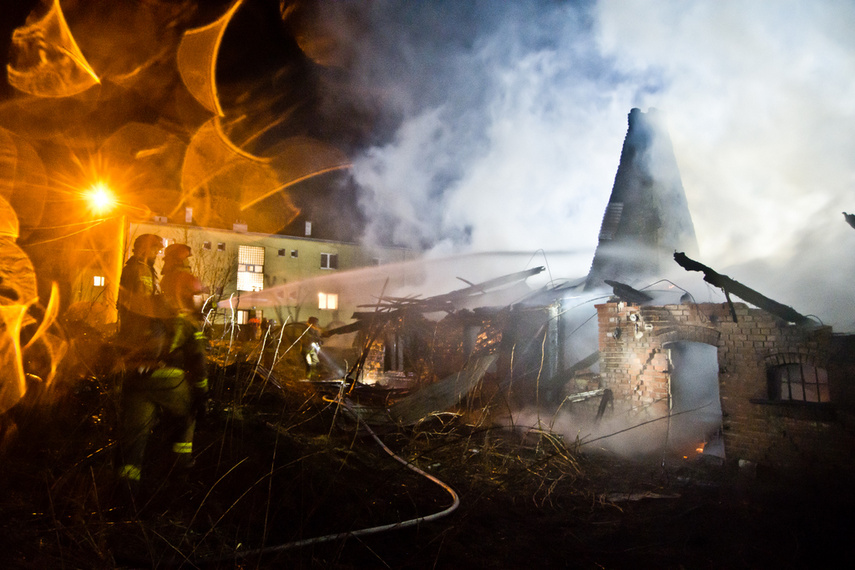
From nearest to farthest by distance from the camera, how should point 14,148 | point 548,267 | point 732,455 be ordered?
point 732,455
point 14,148
point 548,267

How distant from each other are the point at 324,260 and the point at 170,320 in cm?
2554

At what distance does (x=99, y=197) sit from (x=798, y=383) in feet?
47.8

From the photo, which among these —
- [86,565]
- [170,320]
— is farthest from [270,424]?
[86,565]

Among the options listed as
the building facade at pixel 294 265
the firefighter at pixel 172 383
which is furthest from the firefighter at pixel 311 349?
the building facade at pixel 294 265

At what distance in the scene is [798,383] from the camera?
657cm

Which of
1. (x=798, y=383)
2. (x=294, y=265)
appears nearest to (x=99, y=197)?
(x=798, y=383)

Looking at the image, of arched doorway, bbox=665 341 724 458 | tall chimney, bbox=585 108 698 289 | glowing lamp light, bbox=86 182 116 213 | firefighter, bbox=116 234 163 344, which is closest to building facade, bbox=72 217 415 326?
glowing lamp light, bbox=86 182 116 213

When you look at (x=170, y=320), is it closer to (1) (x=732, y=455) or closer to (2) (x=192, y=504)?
(2) (x=192, y=504)

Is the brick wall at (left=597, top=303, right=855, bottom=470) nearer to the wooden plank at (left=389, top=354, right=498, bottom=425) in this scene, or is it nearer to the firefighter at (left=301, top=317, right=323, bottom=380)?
the wooden plank at (left=389, top=354, right=498, bottom=425)

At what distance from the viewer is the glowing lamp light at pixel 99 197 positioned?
34.2 feet

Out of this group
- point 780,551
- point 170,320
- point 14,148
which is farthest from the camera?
point 14,148

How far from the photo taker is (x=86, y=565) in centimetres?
249

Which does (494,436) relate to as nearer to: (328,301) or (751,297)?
(751,297)

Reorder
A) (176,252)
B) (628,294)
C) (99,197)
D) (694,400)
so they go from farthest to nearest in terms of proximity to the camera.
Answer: (99,197) < (694,400) < (628,294) < (176,252)
